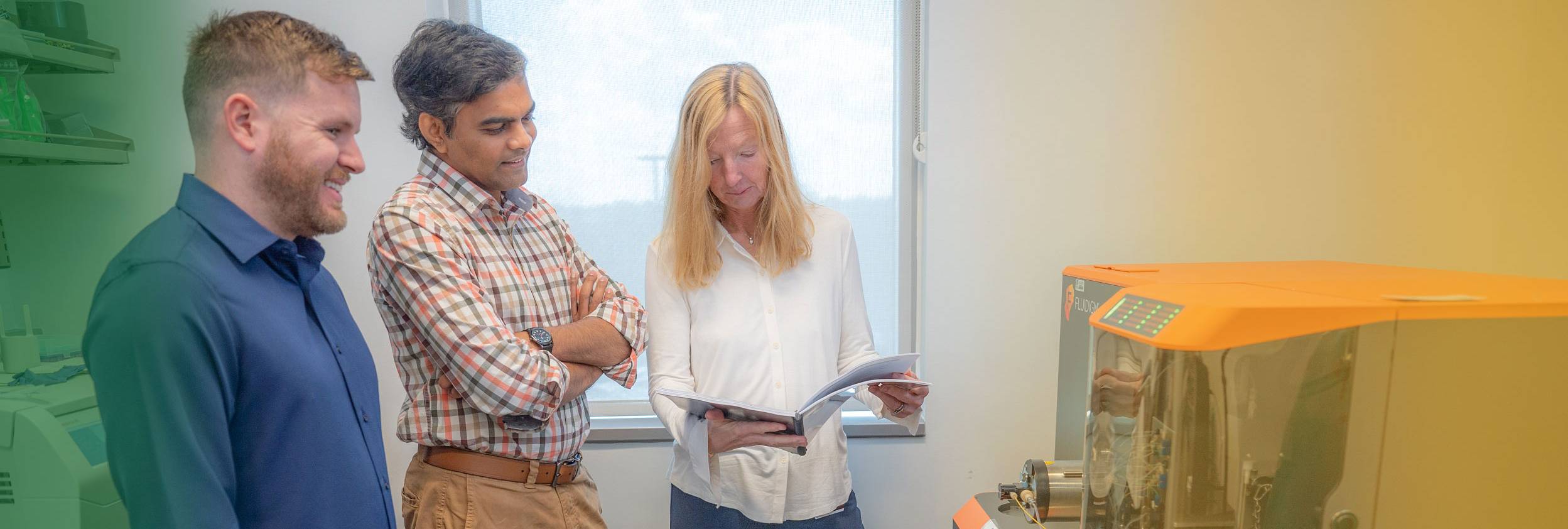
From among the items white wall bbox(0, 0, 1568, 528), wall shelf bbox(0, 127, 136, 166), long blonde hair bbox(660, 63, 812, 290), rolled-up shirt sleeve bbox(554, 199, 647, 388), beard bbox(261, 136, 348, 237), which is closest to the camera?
wall shelf bbox(0, 127, 136, 166)

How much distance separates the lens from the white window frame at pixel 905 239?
2.17 meters

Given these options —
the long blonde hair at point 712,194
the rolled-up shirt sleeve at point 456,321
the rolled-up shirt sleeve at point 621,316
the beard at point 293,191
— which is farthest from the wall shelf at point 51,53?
the long blonde hair at point 712,194

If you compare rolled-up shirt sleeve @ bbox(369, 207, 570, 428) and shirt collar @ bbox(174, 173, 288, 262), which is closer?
shirt collar @ bbox(174, 173, 288, 262)

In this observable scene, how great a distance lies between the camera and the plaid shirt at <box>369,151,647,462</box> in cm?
115

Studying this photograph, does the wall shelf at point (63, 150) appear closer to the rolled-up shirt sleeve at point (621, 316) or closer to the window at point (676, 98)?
the rolled-up shirt sleeve at point (621, 316)

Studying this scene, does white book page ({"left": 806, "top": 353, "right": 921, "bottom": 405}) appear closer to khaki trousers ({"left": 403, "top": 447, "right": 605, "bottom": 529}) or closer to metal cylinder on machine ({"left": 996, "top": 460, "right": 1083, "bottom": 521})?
metal cylinder on machine ({"left": 996, "top": 460, "right": 1083, "bottom": 521})

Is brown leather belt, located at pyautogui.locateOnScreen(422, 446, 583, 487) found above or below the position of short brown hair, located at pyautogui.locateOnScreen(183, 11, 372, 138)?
below

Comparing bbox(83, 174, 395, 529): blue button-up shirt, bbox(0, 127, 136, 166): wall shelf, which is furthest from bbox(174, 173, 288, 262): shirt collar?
bbox(0, 127, 136, 166): wall shelf

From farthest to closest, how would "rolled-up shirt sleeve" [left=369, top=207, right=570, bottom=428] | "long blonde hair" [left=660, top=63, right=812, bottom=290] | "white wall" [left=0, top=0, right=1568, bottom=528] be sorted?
"white wall" [left=0, top=0, right=1568, bottom=528], "long blonde hair" [left=660, top=63, right=812, bottom=290], "rolled-up shirt sleeve" [left=369, top=207, right=570, bottom=428]

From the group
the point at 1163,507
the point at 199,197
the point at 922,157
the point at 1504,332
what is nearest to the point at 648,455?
the point at 922,157

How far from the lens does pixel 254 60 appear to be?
0.77m

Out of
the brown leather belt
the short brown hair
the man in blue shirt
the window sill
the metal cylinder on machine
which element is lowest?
the window sill

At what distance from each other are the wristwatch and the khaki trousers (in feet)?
0.73

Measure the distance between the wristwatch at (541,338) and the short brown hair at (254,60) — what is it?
0.47 m
